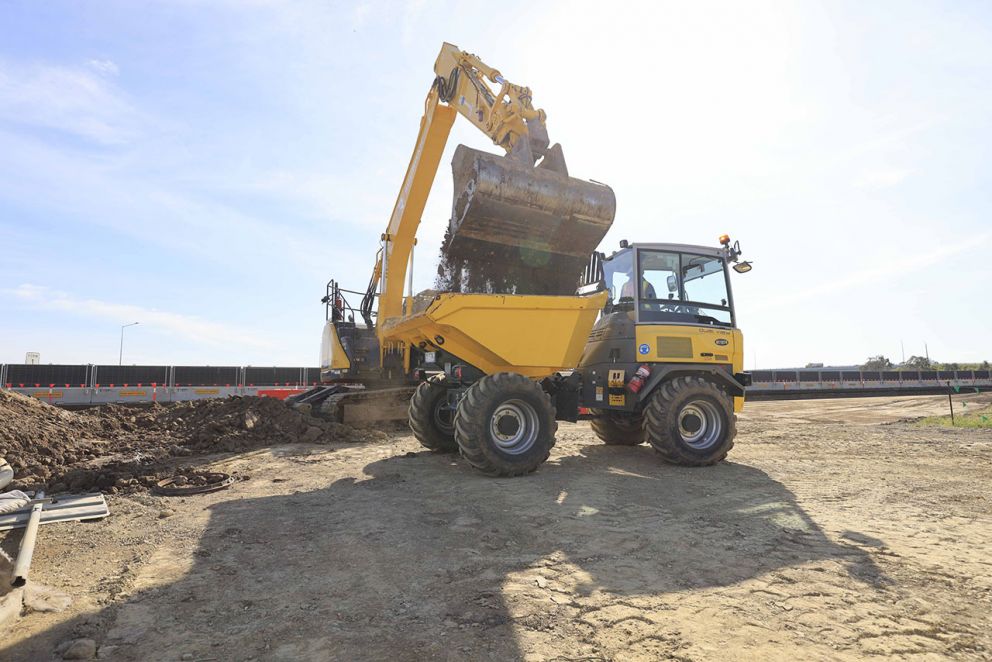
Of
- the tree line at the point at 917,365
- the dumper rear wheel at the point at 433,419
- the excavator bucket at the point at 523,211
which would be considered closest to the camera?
the excavator bucket at the point at 523,211

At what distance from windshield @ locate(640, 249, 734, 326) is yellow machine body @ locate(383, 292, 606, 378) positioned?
1063mm

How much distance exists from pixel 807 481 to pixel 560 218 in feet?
15.1

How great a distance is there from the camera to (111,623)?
2.71m

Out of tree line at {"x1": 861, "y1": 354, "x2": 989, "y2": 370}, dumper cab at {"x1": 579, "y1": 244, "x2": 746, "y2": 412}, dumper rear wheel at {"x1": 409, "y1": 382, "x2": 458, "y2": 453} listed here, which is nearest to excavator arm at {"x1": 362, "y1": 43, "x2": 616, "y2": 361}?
dumper cab at {"x1": 579, "y1": 244, "x2": 746, "y2": 412}

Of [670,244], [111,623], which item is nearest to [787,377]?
[670,244]

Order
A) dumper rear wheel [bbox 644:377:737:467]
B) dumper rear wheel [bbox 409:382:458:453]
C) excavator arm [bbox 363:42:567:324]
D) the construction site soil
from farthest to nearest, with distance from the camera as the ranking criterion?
excavator arm [bbox 363:42:567:324], dumper rear wheel [bbox 409:382:458:453], the construction site soil, dumper rear wheel [bbox 644:377:737:467]

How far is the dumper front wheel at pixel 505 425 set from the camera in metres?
6.13

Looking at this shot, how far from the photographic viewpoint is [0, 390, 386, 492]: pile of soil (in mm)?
6141

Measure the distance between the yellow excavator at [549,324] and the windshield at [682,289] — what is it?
0.02 metres

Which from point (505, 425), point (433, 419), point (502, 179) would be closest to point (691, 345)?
point (505, 425)

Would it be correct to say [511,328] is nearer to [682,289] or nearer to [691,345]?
[691,345]

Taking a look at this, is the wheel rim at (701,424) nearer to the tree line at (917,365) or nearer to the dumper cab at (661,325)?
the dumper cab at (661,325)

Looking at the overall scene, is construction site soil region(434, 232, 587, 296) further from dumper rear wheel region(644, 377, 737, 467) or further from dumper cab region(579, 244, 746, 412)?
dumper rear wheel region(644, 377, 737, 467)

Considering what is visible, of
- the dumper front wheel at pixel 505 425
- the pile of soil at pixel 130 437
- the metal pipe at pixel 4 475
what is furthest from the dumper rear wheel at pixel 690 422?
the metal pipe at pixel 4 475
